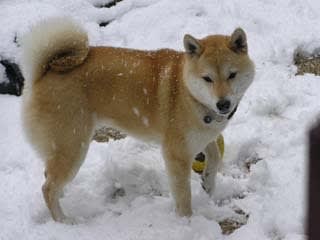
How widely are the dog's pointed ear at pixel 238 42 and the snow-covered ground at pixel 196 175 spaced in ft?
3.36

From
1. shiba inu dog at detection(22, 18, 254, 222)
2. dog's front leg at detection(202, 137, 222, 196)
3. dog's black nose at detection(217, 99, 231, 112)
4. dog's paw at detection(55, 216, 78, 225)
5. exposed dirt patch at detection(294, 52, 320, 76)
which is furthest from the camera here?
exposed dirt patch at detection(294, 52, 320, 76)

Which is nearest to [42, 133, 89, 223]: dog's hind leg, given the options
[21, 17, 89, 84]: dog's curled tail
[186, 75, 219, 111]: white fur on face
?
[21, 17, 89, 84]: dog's curled tail

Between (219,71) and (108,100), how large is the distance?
2.75ft

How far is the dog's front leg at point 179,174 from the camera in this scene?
3.37m

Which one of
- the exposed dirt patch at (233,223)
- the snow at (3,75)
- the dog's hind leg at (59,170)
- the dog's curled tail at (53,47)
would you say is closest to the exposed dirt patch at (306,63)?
the exposed dirt patch at (233,223)

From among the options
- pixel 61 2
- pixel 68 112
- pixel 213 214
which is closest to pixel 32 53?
pixel 68 112

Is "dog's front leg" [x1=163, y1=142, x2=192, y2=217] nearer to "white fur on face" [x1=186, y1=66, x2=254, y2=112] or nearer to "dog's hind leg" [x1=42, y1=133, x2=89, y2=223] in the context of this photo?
"white fur on face" [x1=186, y1=66, x2=254, y2=112]

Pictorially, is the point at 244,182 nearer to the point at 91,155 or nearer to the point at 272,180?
the point at 272,180

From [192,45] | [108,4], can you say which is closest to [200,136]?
[192,45]

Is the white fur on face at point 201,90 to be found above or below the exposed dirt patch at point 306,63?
above

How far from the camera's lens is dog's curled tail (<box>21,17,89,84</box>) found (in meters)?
3.40

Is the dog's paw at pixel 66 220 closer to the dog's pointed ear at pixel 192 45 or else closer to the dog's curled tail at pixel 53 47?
the dog's curled tail at pixel 53 47

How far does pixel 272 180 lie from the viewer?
12.0 ft

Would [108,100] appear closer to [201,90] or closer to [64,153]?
[64,153]
